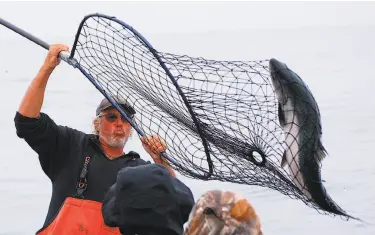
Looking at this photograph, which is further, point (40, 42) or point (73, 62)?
point (40, 42)

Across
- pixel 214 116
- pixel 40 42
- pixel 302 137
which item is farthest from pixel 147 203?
pixel 40 42

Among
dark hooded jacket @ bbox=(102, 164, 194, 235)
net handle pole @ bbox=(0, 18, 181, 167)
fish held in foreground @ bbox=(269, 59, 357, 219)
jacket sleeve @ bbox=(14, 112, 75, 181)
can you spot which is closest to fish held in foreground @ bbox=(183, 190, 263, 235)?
dark hooded jacket @ bbox=(102, 164, 194, 235)

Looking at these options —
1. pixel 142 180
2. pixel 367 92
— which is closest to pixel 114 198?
pixel 142 180

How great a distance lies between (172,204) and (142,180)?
133 millimetres

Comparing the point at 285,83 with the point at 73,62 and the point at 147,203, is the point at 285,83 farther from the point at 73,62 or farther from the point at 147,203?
the point at 147,203

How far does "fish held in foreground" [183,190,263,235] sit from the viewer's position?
2598 millimetres

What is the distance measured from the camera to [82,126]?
777 inches

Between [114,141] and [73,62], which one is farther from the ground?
[73,62]

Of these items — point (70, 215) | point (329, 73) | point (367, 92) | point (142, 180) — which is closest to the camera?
point (142, 180)

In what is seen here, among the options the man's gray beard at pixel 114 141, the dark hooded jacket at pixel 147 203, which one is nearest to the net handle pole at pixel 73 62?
the man's gray beard at pixel 114 141

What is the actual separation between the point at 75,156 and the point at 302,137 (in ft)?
4.49

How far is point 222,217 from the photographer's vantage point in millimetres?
2611

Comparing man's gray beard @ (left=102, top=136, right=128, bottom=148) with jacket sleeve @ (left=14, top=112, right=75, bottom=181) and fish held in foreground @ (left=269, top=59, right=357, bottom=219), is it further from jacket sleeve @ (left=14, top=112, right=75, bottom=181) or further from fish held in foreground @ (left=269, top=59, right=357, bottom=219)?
fish held in foreground @ (left=269, top=59, right=357, bottom=219)

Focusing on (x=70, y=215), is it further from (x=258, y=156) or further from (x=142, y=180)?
(x=142, y=180)
